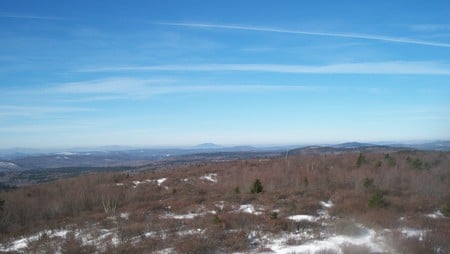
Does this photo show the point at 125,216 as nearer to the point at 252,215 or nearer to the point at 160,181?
the point at 252,215

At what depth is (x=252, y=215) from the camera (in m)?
16.6

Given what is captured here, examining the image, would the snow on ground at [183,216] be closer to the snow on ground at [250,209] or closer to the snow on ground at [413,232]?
the snow on ground at [250,209]

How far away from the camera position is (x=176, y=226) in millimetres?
15789

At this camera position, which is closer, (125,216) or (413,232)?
(413,232)

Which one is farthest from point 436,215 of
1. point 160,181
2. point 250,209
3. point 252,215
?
point 160,181

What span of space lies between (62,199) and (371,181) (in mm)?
16280

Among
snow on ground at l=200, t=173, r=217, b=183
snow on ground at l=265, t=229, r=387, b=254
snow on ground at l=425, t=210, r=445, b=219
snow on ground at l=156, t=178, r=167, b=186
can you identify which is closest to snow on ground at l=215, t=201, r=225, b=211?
snow on ground at l=265, t=229, r=387, b=254

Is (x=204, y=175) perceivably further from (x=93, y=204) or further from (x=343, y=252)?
(x=343, y=252)

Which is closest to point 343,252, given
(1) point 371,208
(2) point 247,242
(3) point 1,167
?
(2) point 247,242

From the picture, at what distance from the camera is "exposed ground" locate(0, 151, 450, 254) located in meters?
12.9

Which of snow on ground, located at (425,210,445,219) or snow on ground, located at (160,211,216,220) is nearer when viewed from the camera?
snow on ground, located at (425,210,445,219)

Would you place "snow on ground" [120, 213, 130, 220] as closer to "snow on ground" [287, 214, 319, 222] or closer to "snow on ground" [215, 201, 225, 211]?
"snow on ground" [215, 201, 225, 211]

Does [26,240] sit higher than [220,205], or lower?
lower

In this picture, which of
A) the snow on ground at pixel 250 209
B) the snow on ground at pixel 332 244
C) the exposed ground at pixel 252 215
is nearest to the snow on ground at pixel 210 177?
the exposed ground at pixel 252 215
